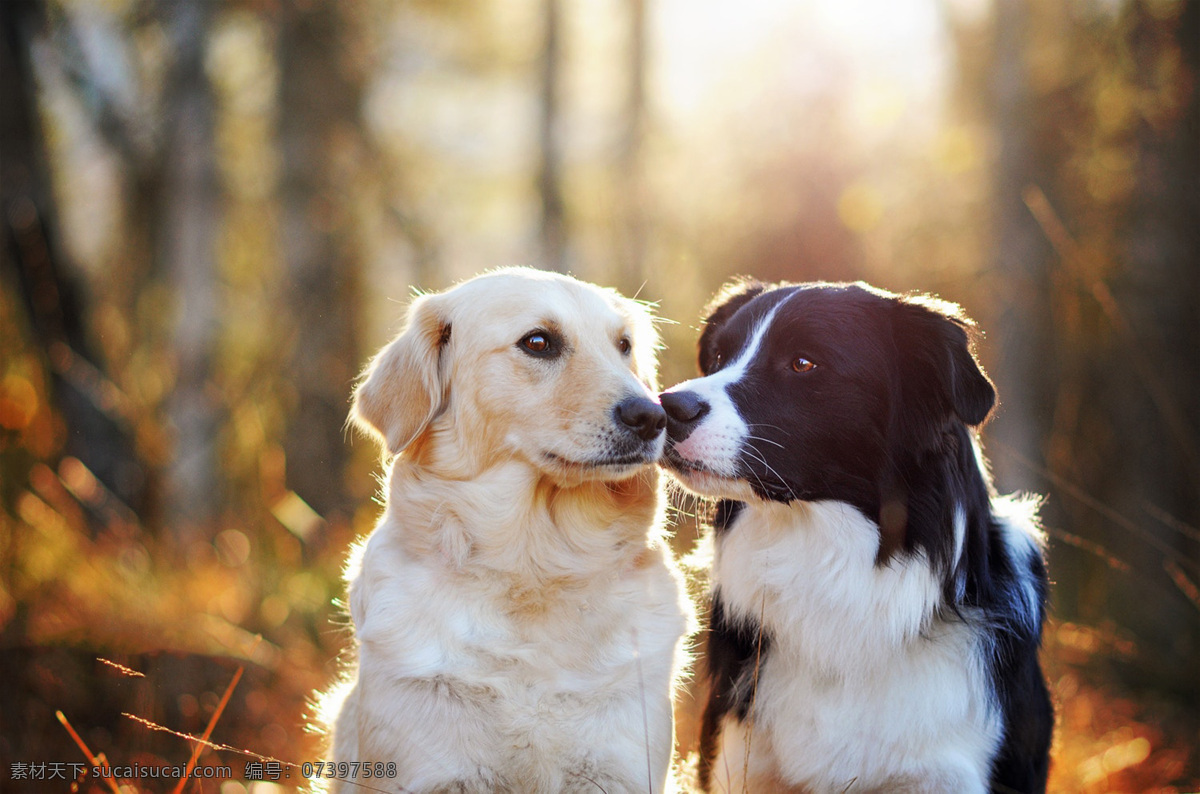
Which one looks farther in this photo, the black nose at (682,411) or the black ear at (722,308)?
the black ear at (722,308)

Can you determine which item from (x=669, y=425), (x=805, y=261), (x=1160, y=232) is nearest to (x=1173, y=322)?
(x=1160, y=232)

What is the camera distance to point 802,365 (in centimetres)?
271

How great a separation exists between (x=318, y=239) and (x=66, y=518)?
12.1 feet

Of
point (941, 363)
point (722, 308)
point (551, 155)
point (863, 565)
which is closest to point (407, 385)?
point (722, 308)

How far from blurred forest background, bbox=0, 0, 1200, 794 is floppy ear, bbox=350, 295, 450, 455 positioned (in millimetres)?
873

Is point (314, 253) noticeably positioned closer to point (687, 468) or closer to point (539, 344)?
point (539, 344)

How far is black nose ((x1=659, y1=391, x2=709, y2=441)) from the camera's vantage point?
2521 millimetres

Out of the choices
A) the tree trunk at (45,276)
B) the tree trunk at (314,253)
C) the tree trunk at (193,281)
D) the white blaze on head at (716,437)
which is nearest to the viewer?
the white blaze on head at (716,437)

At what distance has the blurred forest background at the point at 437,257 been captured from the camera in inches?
195

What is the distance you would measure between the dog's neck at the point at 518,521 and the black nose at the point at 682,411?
20cm

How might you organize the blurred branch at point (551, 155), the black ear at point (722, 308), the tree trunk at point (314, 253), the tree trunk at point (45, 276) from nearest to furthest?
the black ear at point (722, 308) → the tree trunk at point (45, 276) → the tree trunk at point (314, 253) → the blurred branch at point (551, 155)

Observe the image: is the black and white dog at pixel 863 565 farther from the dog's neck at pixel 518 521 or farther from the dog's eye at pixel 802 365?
the dog's neck at pixel 518 521

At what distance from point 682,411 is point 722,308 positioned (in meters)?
0.94

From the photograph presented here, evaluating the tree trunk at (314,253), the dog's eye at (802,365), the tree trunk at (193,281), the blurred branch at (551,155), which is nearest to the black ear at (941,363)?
the dog's eye at (802,365)
